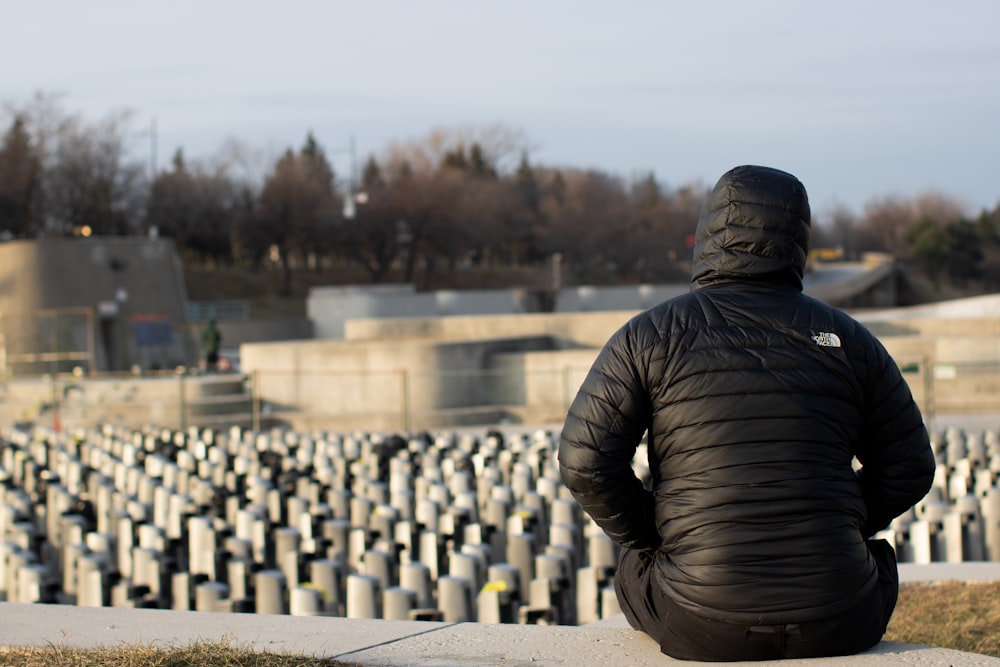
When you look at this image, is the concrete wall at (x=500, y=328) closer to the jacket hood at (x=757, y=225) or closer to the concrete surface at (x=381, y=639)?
the concrete surface at (x=381, y=639)

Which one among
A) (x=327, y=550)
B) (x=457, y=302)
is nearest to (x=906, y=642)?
(x=327, y=550)

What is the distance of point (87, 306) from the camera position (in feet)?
120

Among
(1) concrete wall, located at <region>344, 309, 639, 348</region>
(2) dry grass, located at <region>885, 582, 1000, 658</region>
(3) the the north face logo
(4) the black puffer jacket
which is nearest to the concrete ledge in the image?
(4) the black puffer jacket

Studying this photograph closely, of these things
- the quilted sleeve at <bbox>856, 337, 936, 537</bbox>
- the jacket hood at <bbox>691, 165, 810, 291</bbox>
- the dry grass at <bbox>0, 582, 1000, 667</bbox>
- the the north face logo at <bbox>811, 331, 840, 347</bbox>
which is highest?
the jacket hood at <bbox>691, 165, 810, 291</bbox>

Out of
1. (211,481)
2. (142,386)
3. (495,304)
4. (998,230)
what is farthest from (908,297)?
(211,481)

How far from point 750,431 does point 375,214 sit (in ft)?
218

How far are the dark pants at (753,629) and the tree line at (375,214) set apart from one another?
49.8 meters

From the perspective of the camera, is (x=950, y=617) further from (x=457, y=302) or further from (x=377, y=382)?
(x=457, y=302)

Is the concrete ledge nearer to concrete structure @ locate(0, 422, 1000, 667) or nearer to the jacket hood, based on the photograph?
concrete structure @ locate(0, 422, 1000, 667)

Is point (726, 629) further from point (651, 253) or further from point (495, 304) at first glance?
point (651, 253)

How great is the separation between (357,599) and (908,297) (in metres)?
71.6

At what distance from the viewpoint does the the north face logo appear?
3.24 meters

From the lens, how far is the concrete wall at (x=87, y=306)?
34906 millimetres

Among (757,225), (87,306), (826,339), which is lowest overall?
(87,306)
